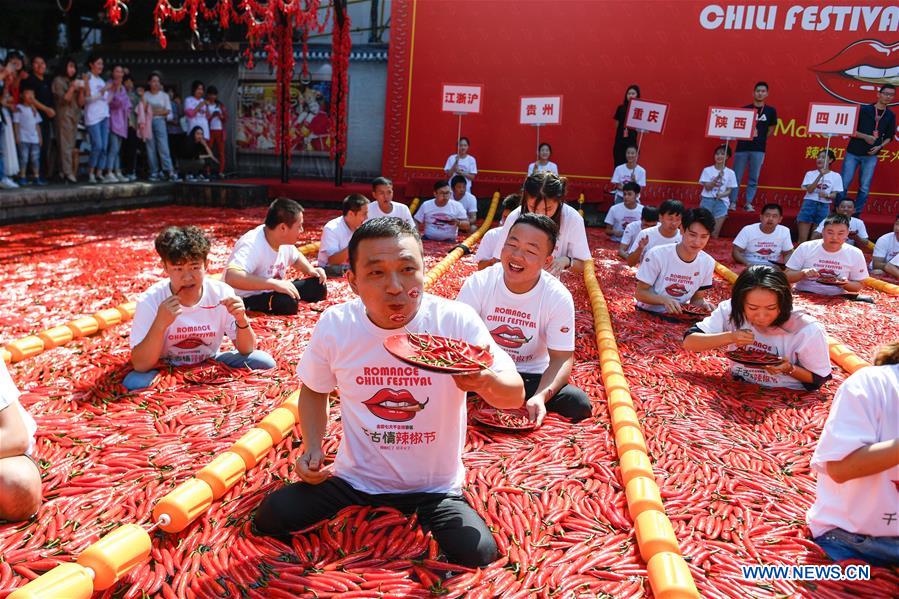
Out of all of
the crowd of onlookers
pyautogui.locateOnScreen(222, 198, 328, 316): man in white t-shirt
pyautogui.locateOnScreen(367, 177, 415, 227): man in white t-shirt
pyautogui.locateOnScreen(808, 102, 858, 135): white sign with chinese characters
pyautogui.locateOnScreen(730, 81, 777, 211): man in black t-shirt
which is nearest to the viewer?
pyautogui.locateOnScreen(222, 198, 328, 316): man in white t-shirt

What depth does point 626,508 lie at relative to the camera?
300 cm

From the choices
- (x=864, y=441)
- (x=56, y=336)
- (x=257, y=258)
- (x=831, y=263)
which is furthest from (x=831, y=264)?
(x=56, y=336)

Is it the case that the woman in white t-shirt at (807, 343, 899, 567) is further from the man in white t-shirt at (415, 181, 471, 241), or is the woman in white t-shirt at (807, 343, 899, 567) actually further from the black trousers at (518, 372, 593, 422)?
the man in white t-shirt at (415, 181, 471, 241)

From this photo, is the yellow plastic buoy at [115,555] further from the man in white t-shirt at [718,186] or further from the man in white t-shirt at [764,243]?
the man in white t-shirt at [718,186]

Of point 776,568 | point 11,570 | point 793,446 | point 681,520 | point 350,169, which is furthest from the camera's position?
point 350,169

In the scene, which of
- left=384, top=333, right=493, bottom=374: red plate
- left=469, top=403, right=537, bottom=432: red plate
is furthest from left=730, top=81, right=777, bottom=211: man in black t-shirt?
left=384, top=333, right=493, bottom=374: red plate

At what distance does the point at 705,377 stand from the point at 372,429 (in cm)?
327

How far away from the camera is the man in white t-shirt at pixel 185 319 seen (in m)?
3.90

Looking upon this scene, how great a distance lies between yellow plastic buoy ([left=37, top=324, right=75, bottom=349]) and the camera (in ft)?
15.5

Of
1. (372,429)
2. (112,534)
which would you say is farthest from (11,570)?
(372,429)

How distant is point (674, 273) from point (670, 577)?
175 inches

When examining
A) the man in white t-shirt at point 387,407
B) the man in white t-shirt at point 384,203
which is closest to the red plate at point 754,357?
the man in white t-shirt at point 387,407

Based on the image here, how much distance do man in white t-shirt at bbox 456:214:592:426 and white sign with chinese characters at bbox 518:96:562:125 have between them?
9413 mm

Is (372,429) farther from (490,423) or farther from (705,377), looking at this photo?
(705,377)
